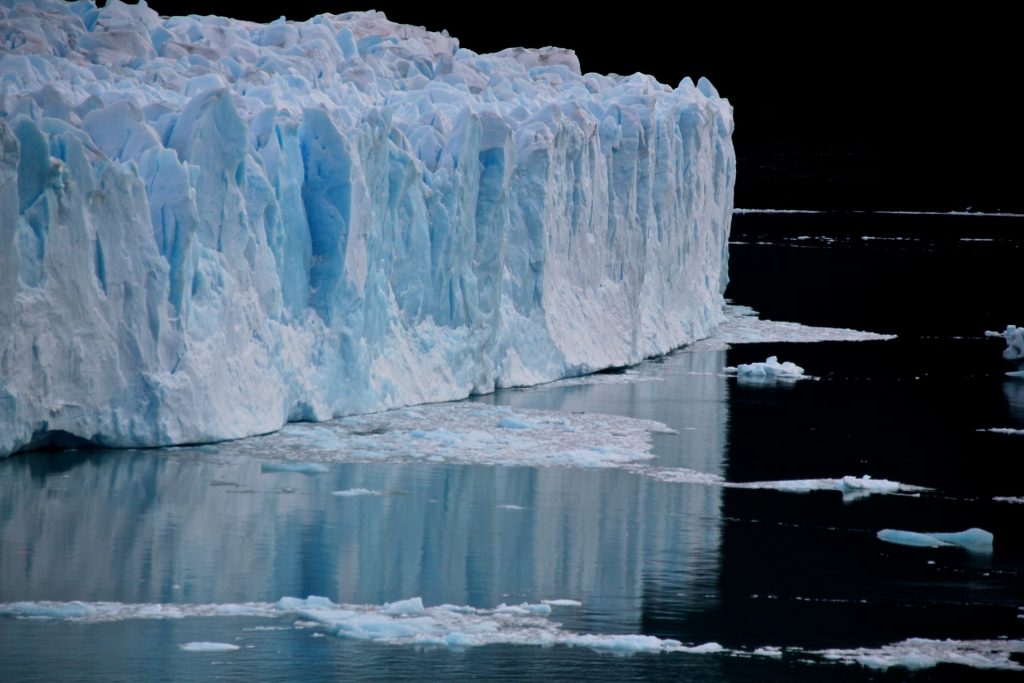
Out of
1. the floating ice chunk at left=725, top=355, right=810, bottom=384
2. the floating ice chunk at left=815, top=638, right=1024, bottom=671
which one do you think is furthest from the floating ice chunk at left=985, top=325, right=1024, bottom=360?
the floating ice chunk at left=815, top=638, right=1024, bottom=671

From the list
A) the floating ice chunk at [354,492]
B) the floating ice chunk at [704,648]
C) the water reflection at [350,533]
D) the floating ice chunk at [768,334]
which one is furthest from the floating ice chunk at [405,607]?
the floating ice chunk at [768,334]

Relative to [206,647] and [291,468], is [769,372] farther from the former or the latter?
[206,647]

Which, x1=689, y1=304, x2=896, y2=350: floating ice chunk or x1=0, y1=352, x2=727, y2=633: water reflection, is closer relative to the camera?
x1=0, y1=352, x2=727, y2=633: water reflection

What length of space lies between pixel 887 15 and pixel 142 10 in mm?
49358

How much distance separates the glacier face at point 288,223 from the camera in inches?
372

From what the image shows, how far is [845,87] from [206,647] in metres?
52.8

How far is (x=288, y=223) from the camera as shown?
36.7ft

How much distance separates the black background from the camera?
53.9 m

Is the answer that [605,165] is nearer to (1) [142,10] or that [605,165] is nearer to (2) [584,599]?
(1) [142,10]

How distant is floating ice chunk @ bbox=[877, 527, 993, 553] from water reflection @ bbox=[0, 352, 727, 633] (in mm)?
943

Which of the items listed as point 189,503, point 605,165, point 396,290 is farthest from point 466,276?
point 189,503

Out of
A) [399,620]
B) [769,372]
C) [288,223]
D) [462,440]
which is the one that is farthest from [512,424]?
[399,620]

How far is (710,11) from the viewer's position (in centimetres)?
5716

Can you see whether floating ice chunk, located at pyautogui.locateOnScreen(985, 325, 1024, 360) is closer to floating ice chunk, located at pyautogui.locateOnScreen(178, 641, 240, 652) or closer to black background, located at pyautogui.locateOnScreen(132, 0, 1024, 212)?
floating ice chunk, located at pyautogui.locateOnScreen(178, 641, 240, 652)
